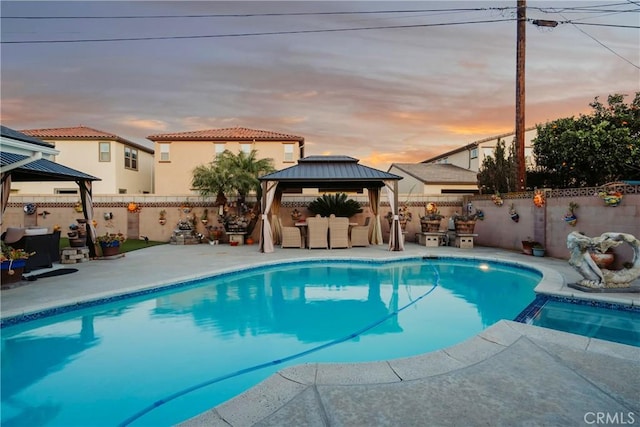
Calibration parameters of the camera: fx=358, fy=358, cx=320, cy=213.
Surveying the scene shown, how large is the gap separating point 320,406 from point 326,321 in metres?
3.09

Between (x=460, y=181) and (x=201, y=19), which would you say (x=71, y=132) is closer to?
(x=201, y=19)

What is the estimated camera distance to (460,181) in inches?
891

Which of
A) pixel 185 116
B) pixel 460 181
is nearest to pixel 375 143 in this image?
pixel 460 181

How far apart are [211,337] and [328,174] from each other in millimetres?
8671

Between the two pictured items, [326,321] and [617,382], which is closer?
[617,382]

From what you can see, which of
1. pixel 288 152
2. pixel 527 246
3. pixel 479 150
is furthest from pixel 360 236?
pixel 479 150

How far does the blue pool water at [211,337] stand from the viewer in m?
3.40

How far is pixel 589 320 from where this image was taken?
5.36m

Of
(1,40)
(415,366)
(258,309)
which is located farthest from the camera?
(1,40)

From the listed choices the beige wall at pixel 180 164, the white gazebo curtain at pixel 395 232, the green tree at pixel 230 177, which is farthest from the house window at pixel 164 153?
the white gazebo curtain at pixel 395 232

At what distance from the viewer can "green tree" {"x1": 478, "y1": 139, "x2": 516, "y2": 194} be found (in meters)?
14.2

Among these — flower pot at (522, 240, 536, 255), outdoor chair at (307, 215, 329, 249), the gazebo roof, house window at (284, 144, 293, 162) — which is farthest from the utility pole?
house window at (284, 144, 293, 162)
